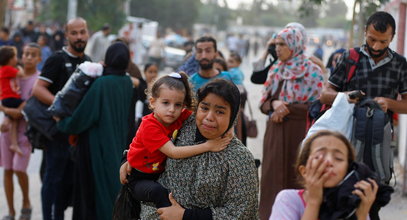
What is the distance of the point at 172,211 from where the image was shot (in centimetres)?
357

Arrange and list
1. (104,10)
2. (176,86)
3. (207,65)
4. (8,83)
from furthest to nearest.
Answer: (104,10) < (8,83) < (207,65) < (176,86)

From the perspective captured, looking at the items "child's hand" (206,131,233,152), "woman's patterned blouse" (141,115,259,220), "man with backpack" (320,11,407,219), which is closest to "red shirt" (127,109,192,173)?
"woman's patterned blouse" (141,115,259,220)

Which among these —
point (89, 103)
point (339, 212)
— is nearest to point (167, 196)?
point (339, 212)

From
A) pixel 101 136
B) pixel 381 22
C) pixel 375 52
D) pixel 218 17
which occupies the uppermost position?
pixel 218 17

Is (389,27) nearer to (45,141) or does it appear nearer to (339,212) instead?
(339,212)

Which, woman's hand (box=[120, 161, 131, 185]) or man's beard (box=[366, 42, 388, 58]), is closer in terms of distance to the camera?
woman's hand (box=[120, 161, 131, 185])

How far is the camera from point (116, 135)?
6164mm

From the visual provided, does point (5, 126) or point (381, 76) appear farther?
point (5, 126)

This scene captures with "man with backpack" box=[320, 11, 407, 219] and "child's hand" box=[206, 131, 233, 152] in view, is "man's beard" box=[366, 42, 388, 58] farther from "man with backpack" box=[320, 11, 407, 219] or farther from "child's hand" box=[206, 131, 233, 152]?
"child's hand" box=[206, 131, 233, 152]

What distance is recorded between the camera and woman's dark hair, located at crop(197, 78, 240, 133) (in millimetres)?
3521

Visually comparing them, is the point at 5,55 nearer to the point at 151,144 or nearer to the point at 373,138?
the point at 151,144

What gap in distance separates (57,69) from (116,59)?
2.32ft

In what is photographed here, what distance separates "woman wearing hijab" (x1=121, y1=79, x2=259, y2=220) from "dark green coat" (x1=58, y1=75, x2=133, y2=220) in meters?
2.47

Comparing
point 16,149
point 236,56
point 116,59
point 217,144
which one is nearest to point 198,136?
point 217,144
